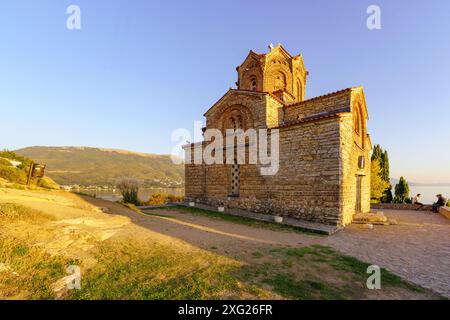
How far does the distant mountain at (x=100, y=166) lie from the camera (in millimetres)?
92262

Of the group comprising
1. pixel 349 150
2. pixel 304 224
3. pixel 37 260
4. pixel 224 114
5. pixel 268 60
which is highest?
pixel 268 60

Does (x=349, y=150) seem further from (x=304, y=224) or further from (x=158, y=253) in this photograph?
(x=158, y=253)

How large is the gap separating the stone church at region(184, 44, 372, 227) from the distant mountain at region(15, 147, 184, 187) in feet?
252

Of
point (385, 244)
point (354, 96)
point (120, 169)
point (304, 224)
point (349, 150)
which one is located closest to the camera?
point (385, 244)

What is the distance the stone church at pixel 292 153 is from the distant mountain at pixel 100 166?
76.7 m

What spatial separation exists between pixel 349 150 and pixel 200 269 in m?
10.1

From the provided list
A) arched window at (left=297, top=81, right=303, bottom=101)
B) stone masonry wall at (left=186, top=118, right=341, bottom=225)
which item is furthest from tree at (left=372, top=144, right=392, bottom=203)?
stone masonry wall at (left=186, top=118, right=341, bottom=225)

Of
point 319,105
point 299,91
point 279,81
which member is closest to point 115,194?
point 279,81

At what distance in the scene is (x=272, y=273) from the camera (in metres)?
4.48

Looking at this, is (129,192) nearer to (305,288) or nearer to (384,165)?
(305,288)

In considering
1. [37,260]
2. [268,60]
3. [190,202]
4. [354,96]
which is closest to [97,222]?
[37,260]

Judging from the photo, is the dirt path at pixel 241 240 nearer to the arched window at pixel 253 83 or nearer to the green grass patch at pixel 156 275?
the green grass patch at pixel 156 275

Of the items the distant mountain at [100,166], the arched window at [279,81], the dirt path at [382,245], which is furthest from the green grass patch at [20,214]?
the distant mountain at [100,166]
